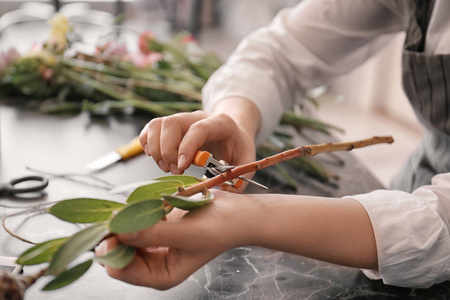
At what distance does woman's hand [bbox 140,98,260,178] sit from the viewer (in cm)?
62

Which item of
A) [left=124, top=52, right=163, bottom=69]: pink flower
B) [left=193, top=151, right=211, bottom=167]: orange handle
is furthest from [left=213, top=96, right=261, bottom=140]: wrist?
[left=124, top=52, right=163, bottom=69]: pink flower

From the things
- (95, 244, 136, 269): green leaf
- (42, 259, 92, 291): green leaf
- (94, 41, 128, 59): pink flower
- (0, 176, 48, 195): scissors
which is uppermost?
(95, 244, 136, 269): green leaf

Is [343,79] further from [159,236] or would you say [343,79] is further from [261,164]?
[159,236]

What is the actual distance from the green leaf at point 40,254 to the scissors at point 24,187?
1.22ft

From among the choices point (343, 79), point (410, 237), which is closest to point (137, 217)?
point (410, 237)

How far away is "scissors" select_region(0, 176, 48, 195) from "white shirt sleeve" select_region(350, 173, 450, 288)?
0.50m

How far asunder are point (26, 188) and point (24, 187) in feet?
0.08

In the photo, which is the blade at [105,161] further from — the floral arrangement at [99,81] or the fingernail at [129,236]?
the fingernail at [129,236]

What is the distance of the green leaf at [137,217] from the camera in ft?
1.39

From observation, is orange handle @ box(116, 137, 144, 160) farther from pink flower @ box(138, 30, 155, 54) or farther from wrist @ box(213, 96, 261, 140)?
pink flower @ box(138, 30, 155, 54)

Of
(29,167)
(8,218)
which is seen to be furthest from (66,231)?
(29,167)

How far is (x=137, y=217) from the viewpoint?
434 mm

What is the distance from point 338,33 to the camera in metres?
0.99

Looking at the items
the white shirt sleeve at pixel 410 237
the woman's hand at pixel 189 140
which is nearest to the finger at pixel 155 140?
the woman's hand at pixel 189 140
